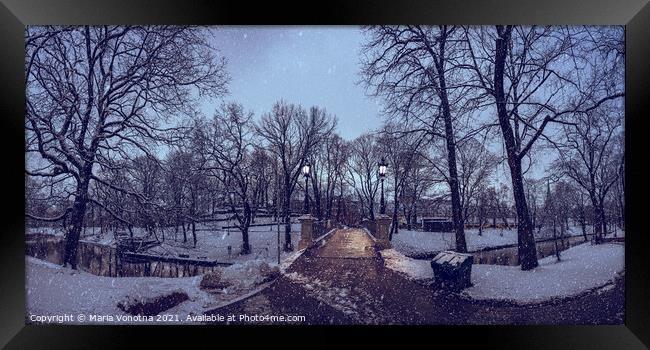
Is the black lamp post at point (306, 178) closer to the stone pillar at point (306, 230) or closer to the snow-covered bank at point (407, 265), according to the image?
the stone pillar at point (306, 230)

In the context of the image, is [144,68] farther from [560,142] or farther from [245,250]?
[560,142]

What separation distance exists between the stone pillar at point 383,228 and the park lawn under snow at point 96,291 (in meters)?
1.95

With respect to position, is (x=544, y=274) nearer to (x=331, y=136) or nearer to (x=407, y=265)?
(x=407, y=265)

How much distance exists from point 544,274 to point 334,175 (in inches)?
125

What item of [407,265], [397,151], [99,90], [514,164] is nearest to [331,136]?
[397,151]

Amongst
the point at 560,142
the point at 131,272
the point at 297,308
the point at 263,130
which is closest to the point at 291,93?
the point at 263,130

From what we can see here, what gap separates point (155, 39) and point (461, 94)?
172 inches

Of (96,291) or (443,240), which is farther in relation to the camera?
(443,240)

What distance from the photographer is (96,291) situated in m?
4.30

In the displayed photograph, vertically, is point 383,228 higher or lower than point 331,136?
lower
